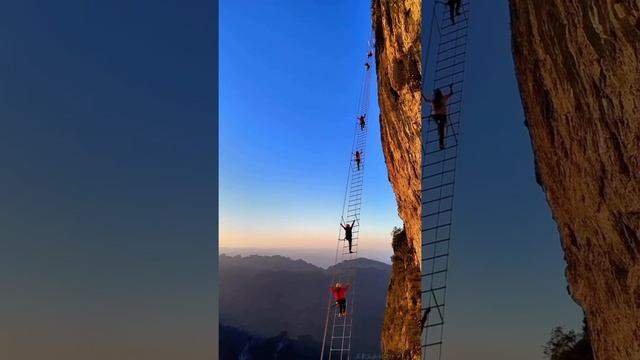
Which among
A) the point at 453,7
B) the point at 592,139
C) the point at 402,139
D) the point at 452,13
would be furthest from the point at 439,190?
the point at 402,139

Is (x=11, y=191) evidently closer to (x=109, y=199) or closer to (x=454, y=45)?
(x=109, y=199)

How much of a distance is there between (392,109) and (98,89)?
10.3 meters

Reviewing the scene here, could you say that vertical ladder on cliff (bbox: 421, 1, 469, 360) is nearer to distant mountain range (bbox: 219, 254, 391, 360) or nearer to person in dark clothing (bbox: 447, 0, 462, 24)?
person in dark clothing (bbox: 447, 0, 462, 24)

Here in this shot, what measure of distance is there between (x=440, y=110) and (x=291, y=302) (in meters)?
25.6

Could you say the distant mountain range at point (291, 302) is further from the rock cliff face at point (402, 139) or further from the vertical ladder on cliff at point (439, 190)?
the vertical ladder on cliff at point (439, 190)

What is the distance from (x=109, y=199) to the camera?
222 inches

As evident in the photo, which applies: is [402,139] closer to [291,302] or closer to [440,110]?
[440,110]

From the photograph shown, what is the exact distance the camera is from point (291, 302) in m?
28.8

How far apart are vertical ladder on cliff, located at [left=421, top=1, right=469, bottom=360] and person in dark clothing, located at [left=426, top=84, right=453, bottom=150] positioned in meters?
0.07

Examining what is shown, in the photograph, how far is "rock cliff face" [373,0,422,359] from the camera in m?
11.7

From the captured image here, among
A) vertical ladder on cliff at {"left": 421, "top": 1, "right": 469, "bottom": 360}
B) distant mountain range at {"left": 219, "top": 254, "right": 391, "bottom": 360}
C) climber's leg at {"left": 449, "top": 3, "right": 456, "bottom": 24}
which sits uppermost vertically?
climber's leg at {"left": 449, "top": 3, "right": 456, "bottom": 24}

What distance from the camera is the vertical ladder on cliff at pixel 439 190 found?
4762 millimetres

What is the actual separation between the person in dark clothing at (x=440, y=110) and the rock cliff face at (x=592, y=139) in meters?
0.78

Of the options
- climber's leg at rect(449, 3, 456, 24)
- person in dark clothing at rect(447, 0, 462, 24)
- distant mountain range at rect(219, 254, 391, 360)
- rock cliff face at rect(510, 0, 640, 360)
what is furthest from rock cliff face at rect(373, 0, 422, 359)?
distant mountain range at rect(219, 254, 391, 360)
